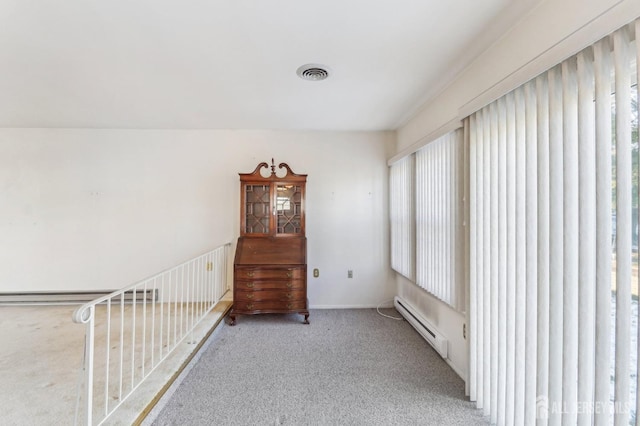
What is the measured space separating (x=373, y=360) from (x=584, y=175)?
1.94 metres

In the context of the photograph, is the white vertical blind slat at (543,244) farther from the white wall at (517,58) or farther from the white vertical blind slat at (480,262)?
the white vertical blind slat at (480,262)

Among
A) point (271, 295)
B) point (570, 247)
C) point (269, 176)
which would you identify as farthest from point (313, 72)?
point (271, 295)

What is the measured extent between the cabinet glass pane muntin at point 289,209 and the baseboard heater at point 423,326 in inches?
59.5

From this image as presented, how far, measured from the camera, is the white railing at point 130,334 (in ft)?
4.08

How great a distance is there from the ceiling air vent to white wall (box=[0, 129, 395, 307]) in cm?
143

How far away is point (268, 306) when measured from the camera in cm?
296

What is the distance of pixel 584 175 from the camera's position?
3.52 ft

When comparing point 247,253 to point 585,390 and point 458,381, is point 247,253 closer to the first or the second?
point 458,381

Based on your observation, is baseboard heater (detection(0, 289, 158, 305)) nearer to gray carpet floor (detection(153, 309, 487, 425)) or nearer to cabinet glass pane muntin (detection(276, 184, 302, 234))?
gray carpet floor (detection(153, 309, 487, 425))

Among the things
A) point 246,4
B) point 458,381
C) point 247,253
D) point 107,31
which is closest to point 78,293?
point 247,253

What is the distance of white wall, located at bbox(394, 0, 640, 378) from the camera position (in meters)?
1.02

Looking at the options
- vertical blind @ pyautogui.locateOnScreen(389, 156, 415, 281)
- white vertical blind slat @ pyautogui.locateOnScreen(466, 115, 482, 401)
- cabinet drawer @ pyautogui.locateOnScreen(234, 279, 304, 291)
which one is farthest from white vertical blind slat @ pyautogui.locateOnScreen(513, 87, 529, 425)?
cabinet drawer @ pyautogui.locateOnScreen(234, 279, 304, 291)

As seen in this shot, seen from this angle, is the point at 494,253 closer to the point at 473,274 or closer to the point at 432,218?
the point at 473,274

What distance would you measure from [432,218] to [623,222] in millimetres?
1549
